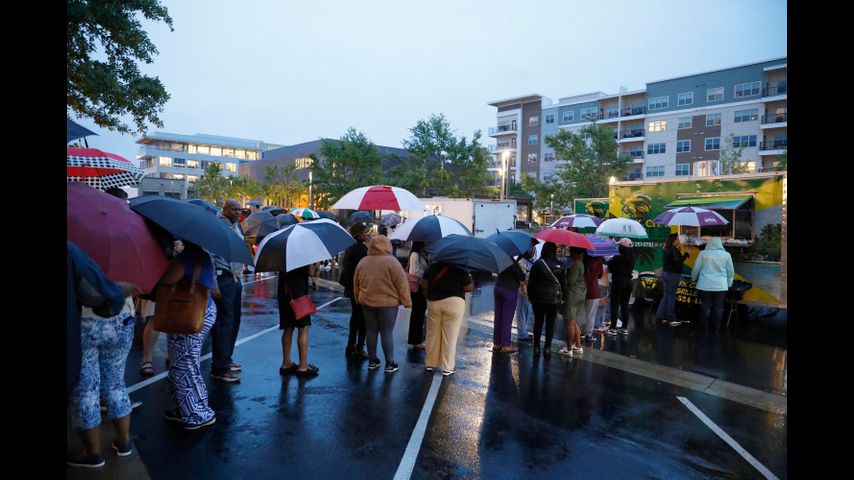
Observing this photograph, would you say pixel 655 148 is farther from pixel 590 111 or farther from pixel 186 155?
pixel 186 155

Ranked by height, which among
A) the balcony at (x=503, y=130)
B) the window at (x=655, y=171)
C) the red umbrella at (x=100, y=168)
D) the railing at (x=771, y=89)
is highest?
the balcony at (x=503, y=130)

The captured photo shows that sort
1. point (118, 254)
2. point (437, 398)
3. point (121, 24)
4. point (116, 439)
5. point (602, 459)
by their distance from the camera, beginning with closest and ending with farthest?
point (118, 254)
point (116, 439)
point (602, 459)
point (437, 398)
point (121, 24)

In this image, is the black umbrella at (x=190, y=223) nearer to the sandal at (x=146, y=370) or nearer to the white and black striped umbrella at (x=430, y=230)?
the sandal at (x=146, y=370)

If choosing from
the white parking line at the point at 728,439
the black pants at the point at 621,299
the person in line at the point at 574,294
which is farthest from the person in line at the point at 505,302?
the black pants at the point at 621,299

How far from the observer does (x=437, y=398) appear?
598cm

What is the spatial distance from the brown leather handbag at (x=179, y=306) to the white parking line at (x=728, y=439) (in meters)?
5.33

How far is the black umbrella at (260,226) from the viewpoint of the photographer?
33.1 ft

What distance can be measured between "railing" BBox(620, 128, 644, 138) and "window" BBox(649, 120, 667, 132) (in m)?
1.25

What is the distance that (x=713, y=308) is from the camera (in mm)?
10570
